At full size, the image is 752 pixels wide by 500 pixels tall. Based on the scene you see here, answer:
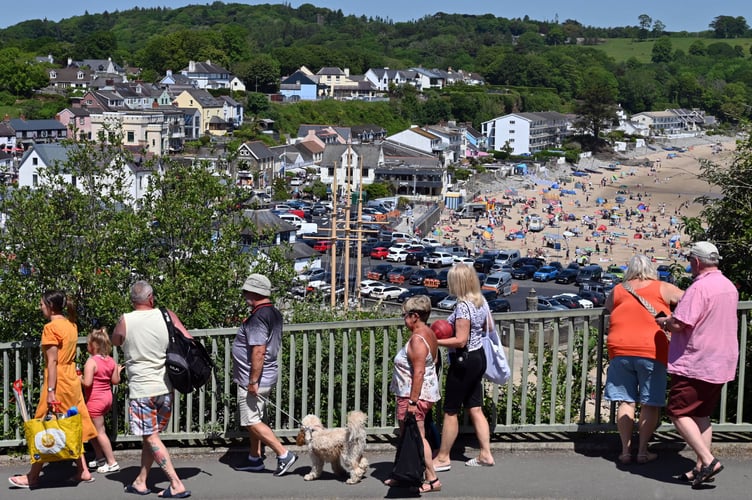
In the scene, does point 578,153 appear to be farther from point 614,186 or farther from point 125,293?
point 125,293

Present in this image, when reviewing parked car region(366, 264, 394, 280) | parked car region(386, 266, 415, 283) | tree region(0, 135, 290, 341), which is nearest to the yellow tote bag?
tree region(0, 135, 290, 341)

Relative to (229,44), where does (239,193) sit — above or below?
below

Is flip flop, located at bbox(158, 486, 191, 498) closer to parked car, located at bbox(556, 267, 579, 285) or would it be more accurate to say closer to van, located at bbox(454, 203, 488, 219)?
parked car, located at bbox(556, 267, 579, 285)

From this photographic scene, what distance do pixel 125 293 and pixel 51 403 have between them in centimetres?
178

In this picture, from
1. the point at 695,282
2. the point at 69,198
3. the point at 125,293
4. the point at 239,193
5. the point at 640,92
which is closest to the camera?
the point at 695,282

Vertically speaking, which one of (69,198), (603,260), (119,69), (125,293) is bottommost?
(603,260)

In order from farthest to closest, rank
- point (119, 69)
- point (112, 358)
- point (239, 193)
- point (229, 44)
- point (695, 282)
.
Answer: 1. point (229, 44)
2. point (119, 69)
3. point (239, 193)
4. point (112, 358)
5. point (695, 282)

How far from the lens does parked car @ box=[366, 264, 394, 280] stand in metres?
48.2

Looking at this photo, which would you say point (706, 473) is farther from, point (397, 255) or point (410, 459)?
point (397, 255)

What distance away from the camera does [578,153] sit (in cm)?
11012

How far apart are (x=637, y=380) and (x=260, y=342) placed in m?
2.24

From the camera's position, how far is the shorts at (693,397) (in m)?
5.55

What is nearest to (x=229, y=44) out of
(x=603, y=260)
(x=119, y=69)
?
(x=119, y=69)

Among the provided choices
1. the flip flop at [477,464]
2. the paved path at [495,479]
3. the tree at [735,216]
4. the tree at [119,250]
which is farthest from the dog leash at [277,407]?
the tree at [735,216]
